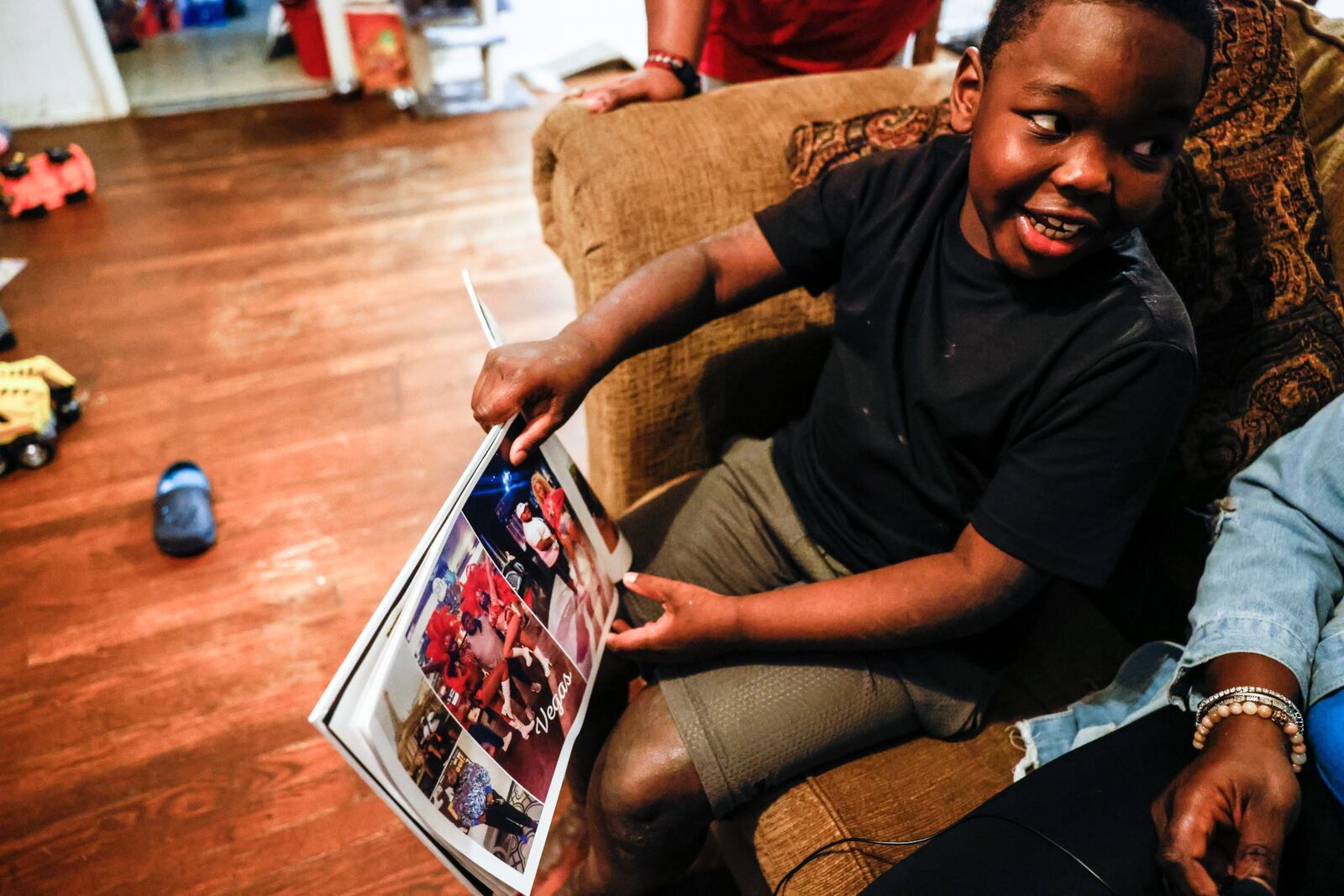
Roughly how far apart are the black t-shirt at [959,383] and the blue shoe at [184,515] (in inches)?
43.9

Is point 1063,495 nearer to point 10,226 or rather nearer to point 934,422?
point 934,422

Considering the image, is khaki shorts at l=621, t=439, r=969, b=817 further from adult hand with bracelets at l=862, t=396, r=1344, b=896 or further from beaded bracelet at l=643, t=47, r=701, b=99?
beaded bracelet at l=643, t=47, r=701, b=99

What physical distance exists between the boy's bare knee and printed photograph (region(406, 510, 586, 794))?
7 cm

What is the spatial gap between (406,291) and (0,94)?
177 cm

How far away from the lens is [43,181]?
248cm

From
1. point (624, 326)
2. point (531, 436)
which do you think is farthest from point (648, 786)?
point (624, 326)

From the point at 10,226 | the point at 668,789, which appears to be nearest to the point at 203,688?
the point at 668,789

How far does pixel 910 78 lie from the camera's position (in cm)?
124

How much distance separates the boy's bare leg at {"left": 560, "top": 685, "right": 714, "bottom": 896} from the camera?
827mm

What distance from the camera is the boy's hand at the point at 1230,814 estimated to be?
2.17 feet

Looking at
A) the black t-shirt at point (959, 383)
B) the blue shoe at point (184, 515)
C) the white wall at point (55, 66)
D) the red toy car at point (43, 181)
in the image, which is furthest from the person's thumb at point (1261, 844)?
the white wall at point (55, 66)

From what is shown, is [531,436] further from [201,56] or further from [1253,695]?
[201,56]

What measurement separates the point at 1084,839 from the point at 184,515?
4.89 ft

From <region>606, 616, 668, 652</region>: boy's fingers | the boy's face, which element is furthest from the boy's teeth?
<region>606, 616, 668, 652</region>: boy's fingers
